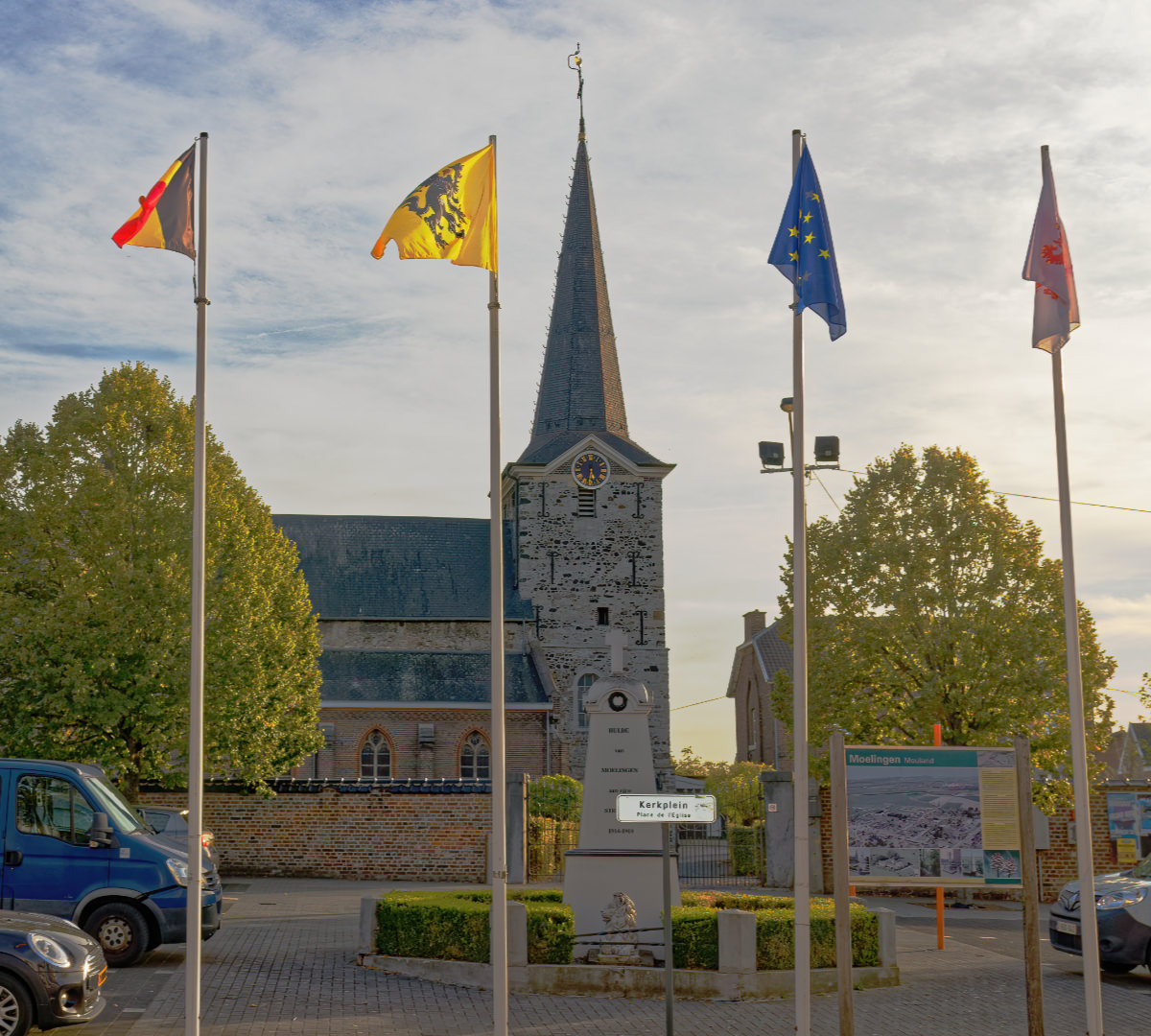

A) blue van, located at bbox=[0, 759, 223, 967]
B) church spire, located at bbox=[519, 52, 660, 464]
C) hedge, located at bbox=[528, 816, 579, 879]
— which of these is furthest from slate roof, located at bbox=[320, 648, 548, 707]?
blue van, located at bbox=[0, 759, 223, 967]

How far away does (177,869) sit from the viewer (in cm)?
1436

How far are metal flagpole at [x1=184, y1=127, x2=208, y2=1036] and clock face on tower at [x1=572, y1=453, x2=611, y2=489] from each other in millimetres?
33244

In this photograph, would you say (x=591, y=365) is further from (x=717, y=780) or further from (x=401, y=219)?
(x=401, y=219)

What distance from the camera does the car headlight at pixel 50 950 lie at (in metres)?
10.2

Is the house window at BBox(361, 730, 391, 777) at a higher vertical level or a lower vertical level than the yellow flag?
lower

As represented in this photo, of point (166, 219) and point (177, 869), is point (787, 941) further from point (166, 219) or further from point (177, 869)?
point (166, 219)

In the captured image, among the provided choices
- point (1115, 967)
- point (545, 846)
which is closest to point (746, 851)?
point (545, 846)

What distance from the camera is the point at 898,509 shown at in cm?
2659

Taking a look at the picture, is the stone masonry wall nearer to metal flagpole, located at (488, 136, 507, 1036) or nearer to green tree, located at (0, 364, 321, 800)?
green tree, located at (0, 364, 321, 800)

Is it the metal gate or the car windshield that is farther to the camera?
the metal gate

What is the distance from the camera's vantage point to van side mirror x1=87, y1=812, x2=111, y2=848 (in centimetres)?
1409

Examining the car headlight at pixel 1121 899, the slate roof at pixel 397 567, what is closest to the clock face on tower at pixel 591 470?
the slate roof at pixel 397 567

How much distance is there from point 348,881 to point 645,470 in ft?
71.8

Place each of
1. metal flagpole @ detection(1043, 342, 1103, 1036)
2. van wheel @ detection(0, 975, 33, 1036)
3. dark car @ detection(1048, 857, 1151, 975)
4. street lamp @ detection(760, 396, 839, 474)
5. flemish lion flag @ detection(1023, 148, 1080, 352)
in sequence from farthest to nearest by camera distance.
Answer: street lamp @ detection(760, 396, 839, 474)
dark car @ detection(1048, 857, 1151, 975)
flemish lion flag @ detection(1023, 148, 1080, 352)
metal flagpole @ detection(1043, 342, 1103, 1036)
van wheel @ detection(0, 975, 33, 1036)
